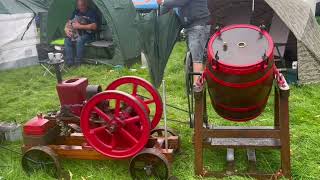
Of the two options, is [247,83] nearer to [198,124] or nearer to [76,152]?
[198,124]

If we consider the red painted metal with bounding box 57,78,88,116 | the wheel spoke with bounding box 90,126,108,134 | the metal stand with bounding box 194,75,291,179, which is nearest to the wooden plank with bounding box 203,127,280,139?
the metal stand with bounding box 194,75,291,179

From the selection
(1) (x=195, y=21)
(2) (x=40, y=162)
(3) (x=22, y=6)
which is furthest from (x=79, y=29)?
(2) (x=40, y=162)

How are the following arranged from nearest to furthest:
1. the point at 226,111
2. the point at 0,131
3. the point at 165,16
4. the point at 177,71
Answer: the point at 226,111
the point at 0,131
the point at 165,16
the point at 177,71

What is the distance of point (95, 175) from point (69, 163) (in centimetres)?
37

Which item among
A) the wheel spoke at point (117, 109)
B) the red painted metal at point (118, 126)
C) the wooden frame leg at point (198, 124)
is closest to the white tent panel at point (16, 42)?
the red painted metal at point (118, 126)

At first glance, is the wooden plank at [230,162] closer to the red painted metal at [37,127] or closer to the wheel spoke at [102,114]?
the wheel spoke at [102,114]

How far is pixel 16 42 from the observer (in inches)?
356

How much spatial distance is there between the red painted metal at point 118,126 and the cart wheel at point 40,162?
1.40 feet

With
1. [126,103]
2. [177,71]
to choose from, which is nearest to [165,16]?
[177,71]

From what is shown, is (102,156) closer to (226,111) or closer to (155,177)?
(155,177)

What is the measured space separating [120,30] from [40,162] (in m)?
5.04

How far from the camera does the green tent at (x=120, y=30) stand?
5871 mm

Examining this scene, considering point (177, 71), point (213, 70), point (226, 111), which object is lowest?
point (177, 71)

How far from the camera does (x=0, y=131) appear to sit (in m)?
4.69
